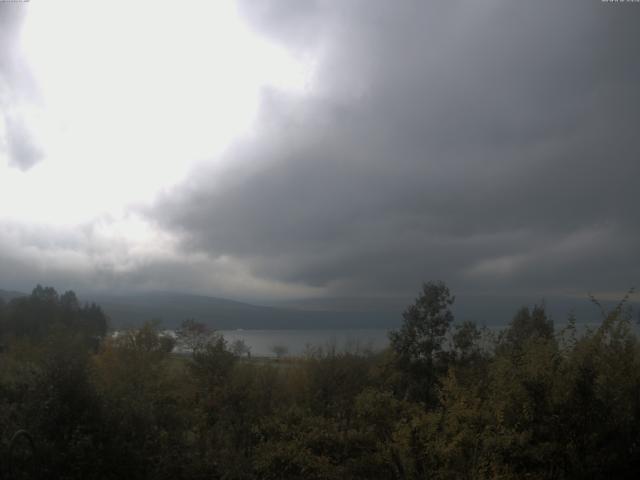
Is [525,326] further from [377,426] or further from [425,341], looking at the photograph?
[377,426]

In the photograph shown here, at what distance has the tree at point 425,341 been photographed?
22.6 meters

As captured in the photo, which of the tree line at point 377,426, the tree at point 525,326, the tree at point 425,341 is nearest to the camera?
the tree line at point 377,426

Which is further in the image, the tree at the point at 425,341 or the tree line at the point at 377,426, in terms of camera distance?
the tree at the point at 425,341

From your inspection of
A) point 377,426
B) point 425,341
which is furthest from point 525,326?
point 377,426

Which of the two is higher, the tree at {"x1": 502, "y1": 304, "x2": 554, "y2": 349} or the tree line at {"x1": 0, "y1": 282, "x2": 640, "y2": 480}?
the tree at {"x1": 502, "y1": 304, "x2": 554, "y2": 349}

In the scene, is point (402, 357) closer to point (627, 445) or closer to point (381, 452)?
point (381, 452)

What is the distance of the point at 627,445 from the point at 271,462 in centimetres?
909

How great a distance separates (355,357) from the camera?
86.5 feet

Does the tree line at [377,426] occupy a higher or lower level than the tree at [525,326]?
lower

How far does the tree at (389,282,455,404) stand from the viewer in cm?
2262

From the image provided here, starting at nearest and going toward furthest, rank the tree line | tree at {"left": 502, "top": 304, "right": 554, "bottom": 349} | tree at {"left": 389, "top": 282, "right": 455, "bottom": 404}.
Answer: the tree line < tree at {"left": 502, "top": 304, "right": 554, "bottom": 349} < tree at {"left": 389, "top": 282, "right": 455, "bottom": 404}

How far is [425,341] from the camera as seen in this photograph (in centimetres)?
2272

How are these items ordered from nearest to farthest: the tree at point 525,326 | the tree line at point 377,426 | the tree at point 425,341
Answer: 1. the tree line at point 377,426
2. the tree at point 525,326
3. the tree at point 425,341

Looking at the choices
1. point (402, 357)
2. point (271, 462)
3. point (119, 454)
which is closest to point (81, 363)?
point (119, 454)
